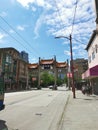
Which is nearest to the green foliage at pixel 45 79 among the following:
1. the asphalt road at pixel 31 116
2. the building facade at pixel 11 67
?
the building facade at pixel 11 67

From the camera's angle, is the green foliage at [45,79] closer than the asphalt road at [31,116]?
No

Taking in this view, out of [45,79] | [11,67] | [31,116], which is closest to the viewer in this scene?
[31,116]

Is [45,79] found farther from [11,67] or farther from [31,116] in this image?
[31,116]

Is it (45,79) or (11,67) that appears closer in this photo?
(11,67)

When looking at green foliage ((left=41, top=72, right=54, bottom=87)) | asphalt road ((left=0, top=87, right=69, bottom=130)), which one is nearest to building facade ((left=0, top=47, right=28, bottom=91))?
green foliage ((left=41, top=72, right=54, bottom=87))

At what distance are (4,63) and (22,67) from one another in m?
22.2

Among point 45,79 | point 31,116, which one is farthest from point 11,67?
point 31,116

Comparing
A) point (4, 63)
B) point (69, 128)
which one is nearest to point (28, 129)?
point (69, 128)

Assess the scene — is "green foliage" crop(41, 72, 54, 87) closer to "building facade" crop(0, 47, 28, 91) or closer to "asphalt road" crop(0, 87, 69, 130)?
"building facade" crop(0, 47, 28, 91)

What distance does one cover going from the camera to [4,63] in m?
69.1

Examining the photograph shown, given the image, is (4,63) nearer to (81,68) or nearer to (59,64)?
(59,64)

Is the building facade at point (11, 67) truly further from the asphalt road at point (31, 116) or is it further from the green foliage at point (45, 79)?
the asphalt road at point (31, 116)

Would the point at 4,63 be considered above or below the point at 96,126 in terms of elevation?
above

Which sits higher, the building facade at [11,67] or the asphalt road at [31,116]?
the building facade at [11,67]
